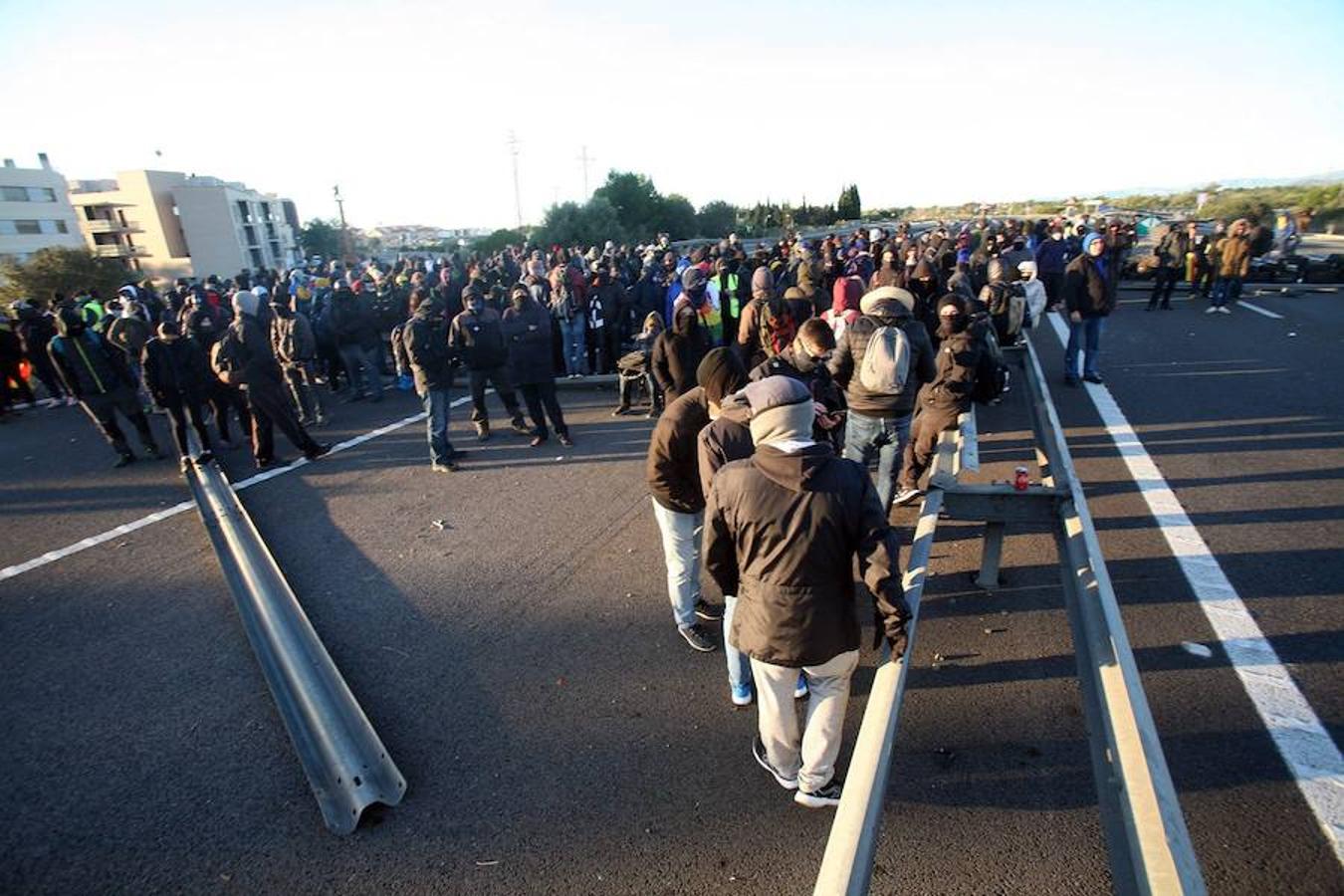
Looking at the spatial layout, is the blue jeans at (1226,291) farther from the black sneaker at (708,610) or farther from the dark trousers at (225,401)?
the dark trousers at (225,401)

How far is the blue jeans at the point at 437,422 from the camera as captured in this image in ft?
25.7

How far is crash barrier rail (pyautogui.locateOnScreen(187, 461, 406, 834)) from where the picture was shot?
328cm

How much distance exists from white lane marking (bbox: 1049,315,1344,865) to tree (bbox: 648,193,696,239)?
55217mm

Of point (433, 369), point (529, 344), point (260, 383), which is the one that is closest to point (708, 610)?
point (529, 344)

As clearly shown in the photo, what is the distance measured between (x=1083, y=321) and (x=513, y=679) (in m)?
9.34

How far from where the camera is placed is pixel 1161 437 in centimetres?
746

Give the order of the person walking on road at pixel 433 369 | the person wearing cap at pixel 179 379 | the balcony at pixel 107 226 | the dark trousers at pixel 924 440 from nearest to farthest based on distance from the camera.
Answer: the dark trousers at pixel 924 440 → the person walking on road at pixel 433 369 → the person wearing cap at pixel 179 379 → the balcony at pixel 107 226

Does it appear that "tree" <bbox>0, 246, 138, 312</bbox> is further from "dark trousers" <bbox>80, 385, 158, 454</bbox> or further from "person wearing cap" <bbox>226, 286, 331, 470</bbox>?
"person wearing cap" <bbox>226, 286, 331, 470</bbox>

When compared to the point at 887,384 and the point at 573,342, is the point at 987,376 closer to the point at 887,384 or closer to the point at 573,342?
the point at 887,384

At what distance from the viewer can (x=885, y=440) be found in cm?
543

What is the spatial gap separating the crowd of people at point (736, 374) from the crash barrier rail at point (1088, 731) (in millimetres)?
465

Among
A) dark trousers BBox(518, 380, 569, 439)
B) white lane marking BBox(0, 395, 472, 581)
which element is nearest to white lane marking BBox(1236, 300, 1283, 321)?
dark trousers BBox(518, 380, 569, 439)

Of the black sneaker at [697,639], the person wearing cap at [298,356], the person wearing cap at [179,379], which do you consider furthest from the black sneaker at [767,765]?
the person wearing cap at [298,356]

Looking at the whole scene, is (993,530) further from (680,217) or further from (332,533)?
(680,217)
